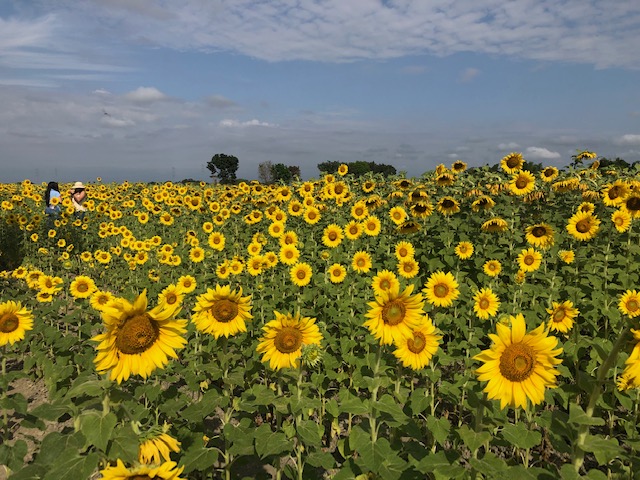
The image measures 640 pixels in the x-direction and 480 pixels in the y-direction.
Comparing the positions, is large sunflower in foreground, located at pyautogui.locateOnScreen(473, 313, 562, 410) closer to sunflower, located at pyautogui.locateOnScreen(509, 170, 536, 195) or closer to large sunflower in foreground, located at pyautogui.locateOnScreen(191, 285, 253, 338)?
large sunflower in foreground, located at pyautogui.locateOnScreen(191, 285, 253, 338)

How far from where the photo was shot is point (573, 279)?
24.4ft

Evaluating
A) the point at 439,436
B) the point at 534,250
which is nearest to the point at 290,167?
the point at 534,250

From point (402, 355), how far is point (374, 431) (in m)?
0.80

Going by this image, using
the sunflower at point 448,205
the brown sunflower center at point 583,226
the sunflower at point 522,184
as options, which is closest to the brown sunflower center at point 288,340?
the sunflower at point 448,205

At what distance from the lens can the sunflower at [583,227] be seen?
7.15 m

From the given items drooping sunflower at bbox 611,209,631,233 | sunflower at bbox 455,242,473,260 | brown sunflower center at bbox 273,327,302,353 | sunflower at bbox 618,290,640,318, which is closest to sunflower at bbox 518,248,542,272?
sunflower at bbox 455,242,473,260

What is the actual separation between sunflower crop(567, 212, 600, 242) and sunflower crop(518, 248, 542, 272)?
3.29 feet

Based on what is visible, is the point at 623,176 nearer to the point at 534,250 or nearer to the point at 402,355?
the point at 534,250

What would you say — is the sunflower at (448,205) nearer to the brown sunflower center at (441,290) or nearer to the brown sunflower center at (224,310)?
the brown sunflower center at (441,290)

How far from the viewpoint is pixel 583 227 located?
727cm

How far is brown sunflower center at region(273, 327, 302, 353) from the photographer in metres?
3.24

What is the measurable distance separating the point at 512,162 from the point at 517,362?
8.26m

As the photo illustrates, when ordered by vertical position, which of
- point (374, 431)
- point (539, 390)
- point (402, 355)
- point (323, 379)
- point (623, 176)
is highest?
point (623, 176)

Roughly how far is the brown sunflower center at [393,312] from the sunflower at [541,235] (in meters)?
4.92
